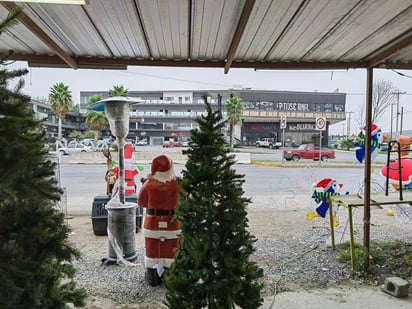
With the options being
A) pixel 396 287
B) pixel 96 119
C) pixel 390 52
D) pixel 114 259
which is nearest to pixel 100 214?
pixel 114 259

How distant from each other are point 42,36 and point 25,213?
6.25 feet

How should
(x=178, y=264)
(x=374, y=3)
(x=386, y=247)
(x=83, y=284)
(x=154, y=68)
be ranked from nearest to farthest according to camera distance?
1. (x=178, y=264)
2. (x=374, y=3)
3. (x=83, y=284)
4. (x=154, y=68)
5. (x=386, y=247)

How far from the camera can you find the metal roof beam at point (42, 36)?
2.45 m

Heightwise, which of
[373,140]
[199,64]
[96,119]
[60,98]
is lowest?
[373,140]

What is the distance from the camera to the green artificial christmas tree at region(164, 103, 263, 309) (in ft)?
6.52

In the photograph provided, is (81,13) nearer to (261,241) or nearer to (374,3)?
(374,3)

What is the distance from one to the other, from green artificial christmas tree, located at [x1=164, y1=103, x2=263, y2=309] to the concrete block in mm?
2006

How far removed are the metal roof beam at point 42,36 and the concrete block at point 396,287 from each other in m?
3.90

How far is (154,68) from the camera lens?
3982 millimetres

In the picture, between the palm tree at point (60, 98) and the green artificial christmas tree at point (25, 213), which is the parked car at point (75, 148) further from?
the green artificial christmas tree at point (25, 213)

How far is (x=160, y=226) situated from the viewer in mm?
3514

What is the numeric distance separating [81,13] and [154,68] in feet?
4.56

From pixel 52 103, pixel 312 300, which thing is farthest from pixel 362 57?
Result: pixel 52 103

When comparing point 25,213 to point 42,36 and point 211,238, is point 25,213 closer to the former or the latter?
point 211,238
